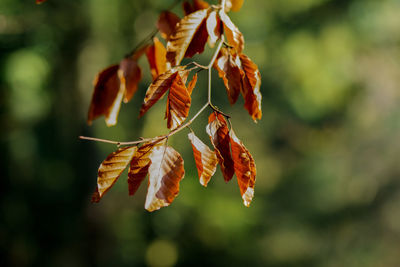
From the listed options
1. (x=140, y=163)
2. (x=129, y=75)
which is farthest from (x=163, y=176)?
(x=129, y=75)

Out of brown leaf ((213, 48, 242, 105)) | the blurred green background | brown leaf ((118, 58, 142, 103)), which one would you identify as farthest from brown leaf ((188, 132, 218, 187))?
the blurred green background

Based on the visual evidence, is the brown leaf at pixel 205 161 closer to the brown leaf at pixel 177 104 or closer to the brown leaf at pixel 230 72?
the brown leaf at pixel 177 104

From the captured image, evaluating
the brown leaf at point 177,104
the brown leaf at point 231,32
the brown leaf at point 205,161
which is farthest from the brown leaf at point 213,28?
the brown leaf at point 205,161

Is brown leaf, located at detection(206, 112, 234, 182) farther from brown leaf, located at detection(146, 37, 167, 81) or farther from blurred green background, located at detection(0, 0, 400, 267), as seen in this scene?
blurred green background, located at detection(0, 0, 400, 267)

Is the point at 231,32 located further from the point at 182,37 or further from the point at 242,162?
the point at 242,162

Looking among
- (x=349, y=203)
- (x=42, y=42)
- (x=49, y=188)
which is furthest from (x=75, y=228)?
(x=349, y=203)
